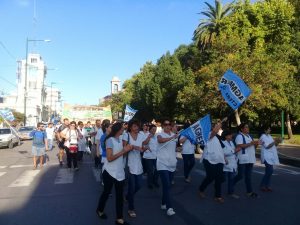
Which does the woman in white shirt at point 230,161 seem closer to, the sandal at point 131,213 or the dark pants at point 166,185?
the dark pants at point 166,185

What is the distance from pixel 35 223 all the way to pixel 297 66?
33.0 metres

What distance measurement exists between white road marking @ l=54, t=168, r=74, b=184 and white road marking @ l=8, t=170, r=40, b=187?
29.0 inches

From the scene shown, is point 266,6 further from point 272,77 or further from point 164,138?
point 164,138

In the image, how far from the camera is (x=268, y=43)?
37.7 metres

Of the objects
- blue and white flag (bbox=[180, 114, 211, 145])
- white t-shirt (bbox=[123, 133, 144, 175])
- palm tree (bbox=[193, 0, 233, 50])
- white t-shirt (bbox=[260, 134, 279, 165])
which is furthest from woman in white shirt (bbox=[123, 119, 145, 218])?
palm tree (bbox=[193, 0, 233, 50])

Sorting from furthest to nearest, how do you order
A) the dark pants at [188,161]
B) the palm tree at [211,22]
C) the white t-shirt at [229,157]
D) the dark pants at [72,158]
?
the palm tree at [211,22]
the dark pants at [72,158]
the dark pants at [188,161]
the white t-shirt at [229,157]

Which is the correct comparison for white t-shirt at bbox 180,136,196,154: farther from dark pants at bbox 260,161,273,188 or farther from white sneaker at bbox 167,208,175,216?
white sneaker at bbox 167,208,175,216

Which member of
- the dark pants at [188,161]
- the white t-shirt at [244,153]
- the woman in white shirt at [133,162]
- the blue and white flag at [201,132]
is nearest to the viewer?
the woman in white shirt at [133,162]

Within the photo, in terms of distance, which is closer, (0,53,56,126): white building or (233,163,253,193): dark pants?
(233,163,253,193): dark pants

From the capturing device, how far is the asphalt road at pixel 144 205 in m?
7.47

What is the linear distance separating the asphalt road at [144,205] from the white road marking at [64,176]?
1.1 inches

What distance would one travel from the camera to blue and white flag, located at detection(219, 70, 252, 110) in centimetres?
1005

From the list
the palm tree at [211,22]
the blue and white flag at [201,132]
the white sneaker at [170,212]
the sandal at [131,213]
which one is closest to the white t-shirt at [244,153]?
the blue and white flag at [201,132]

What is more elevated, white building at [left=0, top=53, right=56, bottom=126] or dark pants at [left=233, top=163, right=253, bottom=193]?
white building at [left=0, top=53, right=56, bottom=126]
